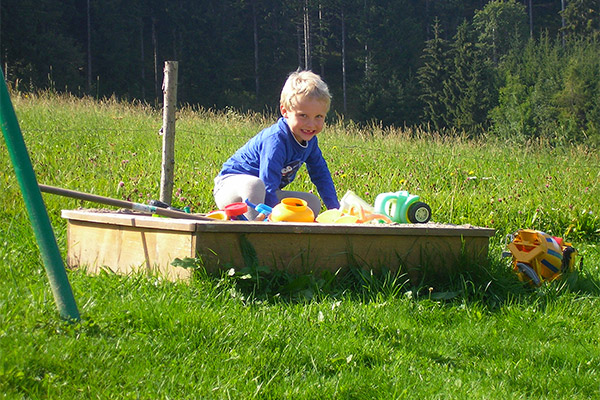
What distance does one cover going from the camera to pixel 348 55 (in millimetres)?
Result: 57188

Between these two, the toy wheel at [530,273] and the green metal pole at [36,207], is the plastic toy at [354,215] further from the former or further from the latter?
the green metal pole at [36,207]

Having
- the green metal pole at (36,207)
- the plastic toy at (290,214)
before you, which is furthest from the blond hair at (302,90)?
the green metal pole at (36,207)

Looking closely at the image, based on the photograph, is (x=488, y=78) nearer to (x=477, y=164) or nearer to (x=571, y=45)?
(x=571, y=45)

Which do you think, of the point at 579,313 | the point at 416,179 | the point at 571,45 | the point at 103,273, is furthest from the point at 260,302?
the point at 571,45

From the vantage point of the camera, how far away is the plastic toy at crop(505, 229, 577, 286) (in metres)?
3.76

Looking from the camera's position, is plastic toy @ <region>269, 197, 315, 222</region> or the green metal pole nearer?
the green metal pole

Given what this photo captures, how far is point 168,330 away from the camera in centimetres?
240

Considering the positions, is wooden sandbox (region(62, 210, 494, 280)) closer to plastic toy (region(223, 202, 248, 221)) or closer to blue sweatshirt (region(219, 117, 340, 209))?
plastic toy (region(223, 202, 248, 221))

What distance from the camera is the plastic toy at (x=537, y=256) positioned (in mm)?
3756

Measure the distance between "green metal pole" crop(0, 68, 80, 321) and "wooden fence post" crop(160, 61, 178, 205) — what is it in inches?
96.8

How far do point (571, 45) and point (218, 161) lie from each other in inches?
1973

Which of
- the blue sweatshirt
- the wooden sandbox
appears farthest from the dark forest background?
the wooden sandbox

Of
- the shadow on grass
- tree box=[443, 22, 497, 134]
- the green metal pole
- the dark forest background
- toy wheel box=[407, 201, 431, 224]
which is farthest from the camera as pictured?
tree box=[443, 22, 497, 134]

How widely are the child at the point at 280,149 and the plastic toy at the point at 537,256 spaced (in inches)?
56.8
